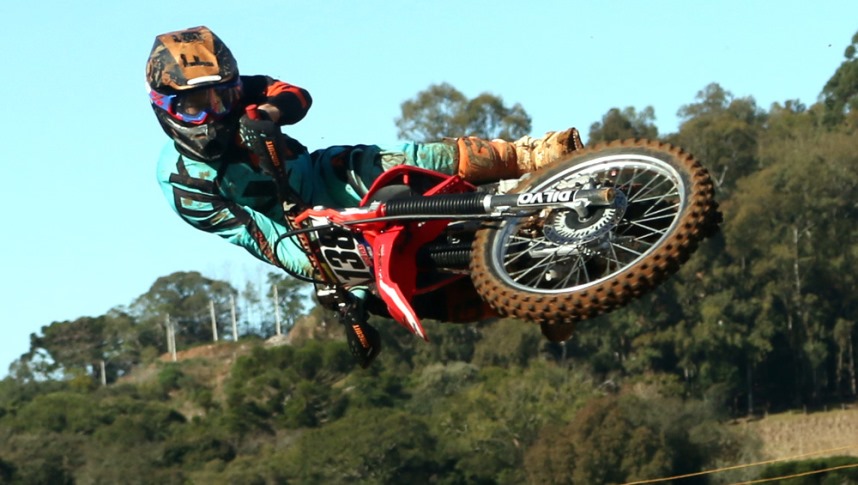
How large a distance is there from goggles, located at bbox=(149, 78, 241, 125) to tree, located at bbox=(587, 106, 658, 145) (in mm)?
Answer: 35753

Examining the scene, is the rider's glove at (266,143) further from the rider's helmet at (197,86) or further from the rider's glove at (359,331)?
the rider's glove at (359,331)

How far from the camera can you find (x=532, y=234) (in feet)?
35.2

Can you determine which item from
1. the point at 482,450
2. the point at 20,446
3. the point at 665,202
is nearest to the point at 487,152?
the point at 665,202

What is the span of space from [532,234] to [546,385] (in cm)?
5096

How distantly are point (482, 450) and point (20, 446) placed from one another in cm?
1402

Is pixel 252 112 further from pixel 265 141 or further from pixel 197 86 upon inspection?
pixel 197 86

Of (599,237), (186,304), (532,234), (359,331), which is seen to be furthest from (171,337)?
(599,237)

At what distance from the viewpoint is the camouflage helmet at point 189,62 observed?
1134cm

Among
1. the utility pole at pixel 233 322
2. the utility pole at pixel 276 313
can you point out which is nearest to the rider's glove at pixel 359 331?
the utility pole at pixel 276 313

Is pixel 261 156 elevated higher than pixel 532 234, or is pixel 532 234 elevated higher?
pixel 261 156

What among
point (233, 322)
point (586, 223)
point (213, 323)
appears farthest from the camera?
point (233, 322)

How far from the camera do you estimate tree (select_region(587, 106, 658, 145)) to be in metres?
56.5

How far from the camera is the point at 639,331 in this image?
69250mm

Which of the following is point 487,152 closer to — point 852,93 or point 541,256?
point 541,256
